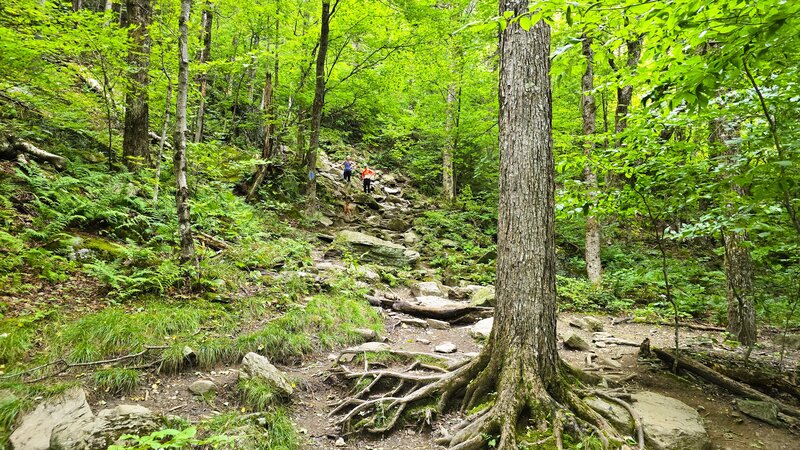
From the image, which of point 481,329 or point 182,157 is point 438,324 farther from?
point 182,157

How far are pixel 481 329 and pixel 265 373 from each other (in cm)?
429

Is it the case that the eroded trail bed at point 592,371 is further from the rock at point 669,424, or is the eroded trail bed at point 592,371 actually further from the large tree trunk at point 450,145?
the large tree trunk at point 450,145

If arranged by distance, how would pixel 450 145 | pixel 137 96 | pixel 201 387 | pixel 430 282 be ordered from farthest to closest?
pixel 450 145 → pixel 430 282 → pixel 137 96 → pixel 201 387

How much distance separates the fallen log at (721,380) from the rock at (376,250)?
25.6ft


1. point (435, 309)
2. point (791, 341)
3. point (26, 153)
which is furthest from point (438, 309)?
point (26, 153)

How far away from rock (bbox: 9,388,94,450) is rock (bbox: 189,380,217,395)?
1.10 m

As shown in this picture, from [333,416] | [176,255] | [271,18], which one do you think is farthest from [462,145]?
[333,416]

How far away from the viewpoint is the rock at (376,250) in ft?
41.1

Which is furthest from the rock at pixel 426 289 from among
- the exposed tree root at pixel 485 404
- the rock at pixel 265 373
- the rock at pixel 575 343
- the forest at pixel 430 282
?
the rock at pixel 265 373

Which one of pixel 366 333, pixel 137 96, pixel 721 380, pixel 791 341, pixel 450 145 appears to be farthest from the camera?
pixel 450 145

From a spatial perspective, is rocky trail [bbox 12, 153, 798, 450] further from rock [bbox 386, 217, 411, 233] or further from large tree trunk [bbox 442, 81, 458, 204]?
large tree trunk [bbox 442, 81, 458, 204]

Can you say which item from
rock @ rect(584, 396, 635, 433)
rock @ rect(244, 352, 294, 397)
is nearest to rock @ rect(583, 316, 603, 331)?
rock @ rect(584, 396, 635, 433)

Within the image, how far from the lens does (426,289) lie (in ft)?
34.8

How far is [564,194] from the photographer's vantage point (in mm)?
6180
